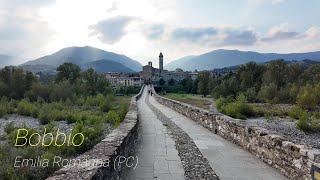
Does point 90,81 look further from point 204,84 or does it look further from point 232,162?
point 232,162

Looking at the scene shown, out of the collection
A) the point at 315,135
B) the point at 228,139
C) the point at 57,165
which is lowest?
the point at 315,135

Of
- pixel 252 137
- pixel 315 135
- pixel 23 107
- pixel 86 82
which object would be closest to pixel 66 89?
pixel 86 82

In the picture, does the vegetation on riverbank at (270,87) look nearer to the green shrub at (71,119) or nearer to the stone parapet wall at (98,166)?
the green shrub at (71,119)

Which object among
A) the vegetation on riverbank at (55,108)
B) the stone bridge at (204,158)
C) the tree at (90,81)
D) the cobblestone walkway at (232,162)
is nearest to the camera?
the stone bridge at (204,158)

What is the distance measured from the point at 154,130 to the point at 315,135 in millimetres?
14804

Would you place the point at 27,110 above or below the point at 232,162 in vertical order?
below

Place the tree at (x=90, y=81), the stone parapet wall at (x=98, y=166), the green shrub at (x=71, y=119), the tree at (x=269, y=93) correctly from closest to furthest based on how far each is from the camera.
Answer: the stone parapet wall at (x=98, y=166) → the green shrub at (x=71, y=119) → the tree at (x=269, y=93) → the tree at (x=90, y=81)

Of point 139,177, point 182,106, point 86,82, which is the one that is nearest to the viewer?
point 139,177

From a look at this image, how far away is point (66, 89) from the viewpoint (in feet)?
152

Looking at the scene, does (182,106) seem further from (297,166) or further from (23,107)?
(23,107)

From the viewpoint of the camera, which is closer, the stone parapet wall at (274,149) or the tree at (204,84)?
the stone parapet wall at (274,149)

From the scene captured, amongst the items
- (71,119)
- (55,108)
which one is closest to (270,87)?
(55,108)

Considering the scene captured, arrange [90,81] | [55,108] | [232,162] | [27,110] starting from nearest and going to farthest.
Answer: [232,162]
[27,110]
[55,108]
[90,81]

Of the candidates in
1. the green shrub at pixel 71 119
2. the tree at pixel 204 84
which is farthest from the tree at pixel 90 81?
the green shrub at pixel 71 119
